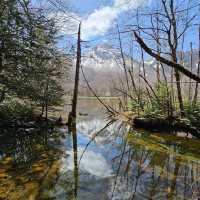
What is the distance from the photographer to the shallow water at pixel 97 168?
18.1 ft

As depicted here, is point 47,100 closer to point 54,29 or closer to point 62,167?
point 54,29

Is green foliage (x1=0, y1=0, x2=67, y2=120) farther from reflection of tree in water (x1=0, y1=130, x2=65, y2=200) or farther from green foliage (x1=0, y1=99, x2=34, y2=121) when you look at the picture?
reflection of tree in water (x1=0, y1=130, x2=65, y2=200)

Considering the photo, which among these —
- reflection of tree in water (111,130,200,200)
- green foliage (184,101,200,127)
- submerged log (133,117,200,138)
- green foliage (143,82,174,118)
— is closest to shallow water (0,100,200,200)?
reflection of tree in water (111,130,200,200)

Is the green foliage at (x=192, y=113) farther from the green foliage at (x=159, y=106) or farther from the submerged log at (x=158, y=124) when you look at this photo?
the green foliage at (x=159, y=106)

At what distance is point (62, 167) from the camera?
731 cm

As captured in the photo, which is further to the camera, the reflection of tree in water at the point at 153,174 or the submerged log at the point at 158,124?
the submerged log at the point at 158,124

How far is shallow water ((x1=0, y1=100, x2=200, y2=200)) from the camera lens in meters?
5.53

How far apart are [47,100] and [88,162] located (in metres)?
7.75

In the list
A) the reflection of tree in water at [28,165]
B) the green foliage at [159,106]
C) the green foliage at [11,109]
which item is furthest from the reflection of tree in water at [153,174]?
the green foliage at [11,109]

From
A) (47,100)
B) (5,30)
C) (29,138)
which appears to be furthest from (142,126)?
(5,30)

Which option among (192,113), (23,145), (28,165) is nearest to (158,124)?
(192,113)

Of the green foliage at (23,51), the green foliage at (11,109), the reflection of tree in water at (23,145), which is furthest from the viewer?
the green foliage at (11,109)

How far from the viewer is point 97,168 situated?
25.1 ft

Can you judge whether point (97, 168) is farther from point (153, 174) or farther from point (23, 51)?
point (23, 51)
